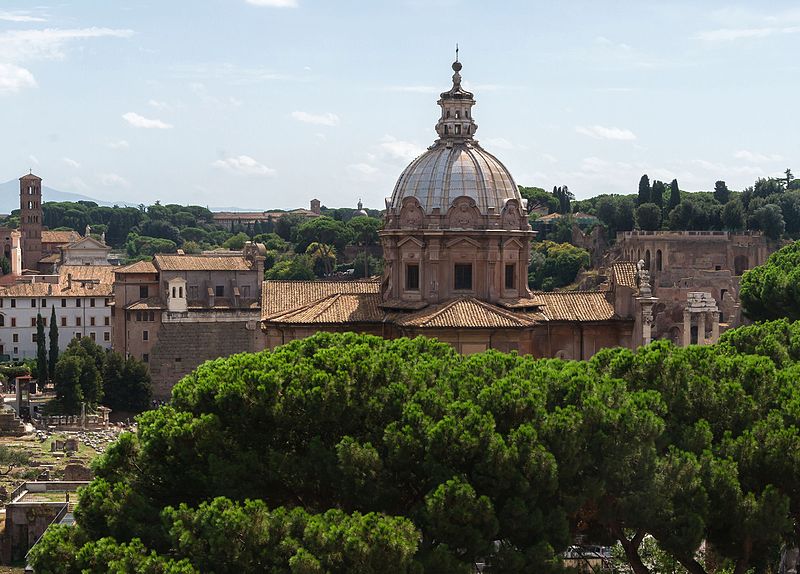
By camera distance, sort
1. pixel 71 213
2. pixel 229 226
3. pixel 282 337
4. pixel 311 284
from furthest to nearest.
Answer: pixel 229 226
pixel 71 213
pixel 311 284
pixel 282 337

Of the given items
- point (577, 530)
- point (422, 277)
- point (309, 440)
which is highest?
point (422, 277)

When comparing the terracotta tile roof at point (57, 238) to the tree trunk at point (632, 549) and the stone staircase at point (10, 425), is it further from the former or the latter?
the tree trunk at point (632, 549)

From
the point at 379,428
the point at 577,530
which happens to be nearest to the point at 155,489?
the point at 379,428

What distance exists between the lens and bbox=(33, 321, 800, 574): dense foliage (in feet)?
40.4

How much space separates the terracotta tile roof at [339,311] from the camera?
24.3m

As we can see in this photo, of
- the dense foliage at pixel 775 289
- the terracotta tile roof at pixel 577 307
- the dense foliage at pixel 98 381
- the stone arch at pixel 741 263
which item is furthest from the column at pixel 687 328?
the terracotta tile roof at pixel 577 307

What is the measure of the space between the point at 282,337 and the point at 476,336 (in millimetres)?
3866

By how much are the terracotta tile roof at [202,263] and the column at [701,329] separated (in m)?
17.1

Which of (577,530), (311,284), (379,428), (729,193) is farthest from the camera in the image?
(729,193)

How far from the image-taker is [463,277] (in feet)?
80.0

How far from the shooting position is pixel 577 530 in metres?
14.4

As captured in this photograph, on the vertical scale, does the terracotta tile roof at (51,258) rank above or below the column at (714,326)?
above

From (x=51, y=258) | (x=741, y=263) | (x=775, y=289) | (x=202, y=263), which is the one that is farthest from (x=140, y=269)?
(x=741, y=263)

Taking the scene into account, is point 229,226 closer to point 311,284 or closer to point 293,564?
point 311,284
